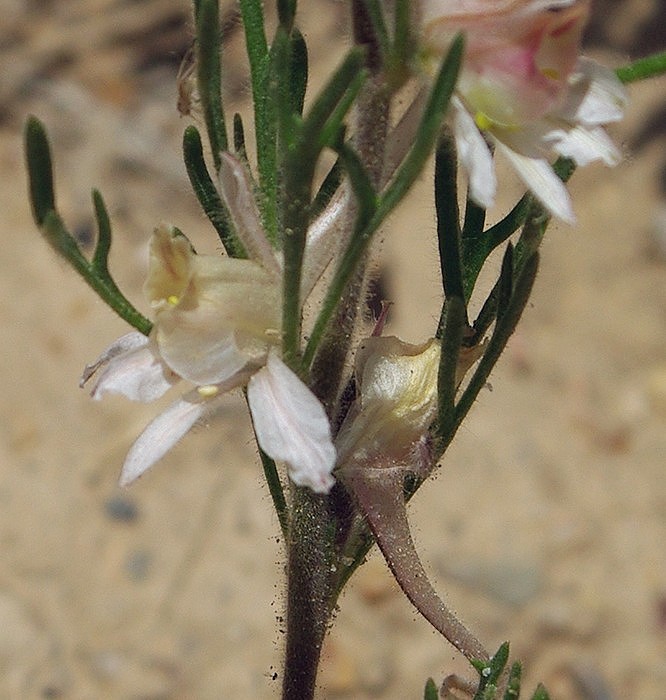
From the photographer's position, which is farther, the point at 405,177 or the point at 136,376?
the point at 136,376

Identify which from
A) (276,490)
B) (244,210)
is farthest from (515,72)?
(276,490)

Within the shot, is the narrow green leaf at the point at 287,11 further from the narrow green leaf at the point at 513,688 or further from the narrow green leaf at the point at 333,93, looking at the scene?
the narrow green leaf at the point at 513,688

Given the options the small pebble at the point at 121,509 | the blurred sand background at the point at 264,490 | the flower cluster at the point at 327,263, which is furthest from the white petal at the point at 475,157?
the small pebble at the point at 121,509

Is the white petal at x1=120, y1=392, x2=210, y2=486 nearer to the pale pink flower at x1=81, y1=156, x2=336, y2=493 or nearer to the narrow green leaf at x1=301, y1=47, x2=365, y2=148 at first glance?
the pale pink flower at x1=81, y1=156, x2=336, y2=493

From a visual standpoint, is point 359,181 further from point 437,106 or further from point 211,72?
point 211,72

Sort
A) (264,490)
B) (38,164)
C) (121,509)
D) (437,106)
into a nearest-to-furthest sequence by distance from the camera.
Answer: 1. (437,106)
2. (38,164)
3. (264,490)
4. (121,509)

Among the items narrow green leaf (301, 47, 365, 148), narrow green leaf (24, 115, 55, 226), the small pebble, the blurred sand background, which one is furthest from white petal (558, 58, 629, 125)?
the small pebble

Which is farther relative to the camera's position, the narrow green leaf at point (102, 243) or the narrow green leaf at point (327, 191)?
the narrow green leaf at point (327, 191)
